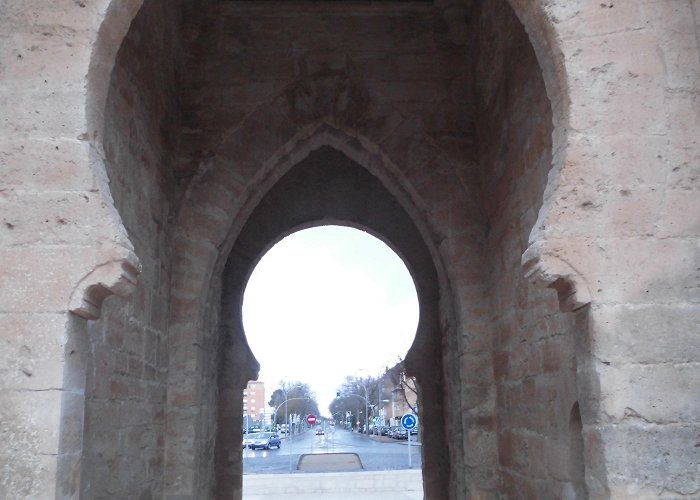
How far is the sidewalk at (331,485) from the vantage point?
1358 cm

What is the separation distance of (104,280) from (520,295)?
2901 millimetres

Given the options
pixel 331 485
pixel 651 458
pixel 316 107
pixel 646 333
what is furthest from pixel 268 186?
pixel 331 485

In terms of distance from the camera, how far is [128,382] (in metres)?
4.34

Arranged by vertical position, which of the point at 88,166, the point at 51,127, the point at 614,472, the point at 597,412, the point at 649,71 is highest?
the point at 649,71

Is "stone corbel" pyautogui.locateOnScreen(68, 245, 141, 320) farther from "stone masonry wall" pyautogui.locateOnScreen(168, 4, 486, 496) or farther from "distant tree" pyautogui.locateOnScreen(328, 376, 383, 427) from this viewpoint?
"distant tree" pyautogui.locateOnScreen(328, 376, 383, 427)

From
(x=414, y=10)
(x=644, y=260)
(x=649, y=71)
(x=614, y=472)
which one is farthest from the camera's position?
(x=414, y=10)

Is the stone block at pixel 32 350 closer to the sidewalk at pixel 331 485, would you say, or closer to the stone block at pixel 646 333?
the stone block at pixel 646 333

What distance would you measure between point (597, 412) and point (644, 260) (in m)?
0.62

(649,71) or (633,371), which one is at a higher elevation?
(649,71)

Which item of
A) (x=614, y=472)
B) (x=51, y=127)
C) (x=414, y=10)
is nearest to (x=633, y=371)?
(x=614, y=472)

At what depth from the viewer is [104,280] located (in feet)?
8.83

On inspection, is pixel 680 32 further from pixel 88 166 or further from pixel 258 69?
pixel 258 69

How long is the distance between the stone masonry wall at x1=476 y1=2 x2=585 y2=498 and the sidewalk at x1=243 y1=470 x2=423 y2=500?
357 inches

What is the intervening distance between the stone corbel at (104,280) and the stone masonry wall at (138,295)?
958mm
